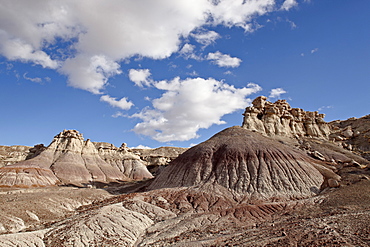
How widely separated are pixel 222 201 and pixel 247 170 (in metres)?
8.89

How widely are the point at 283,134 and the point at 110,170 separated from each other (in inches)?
2169

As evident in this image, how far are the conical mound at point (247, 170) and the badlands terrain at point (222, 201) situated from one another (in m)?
0.17

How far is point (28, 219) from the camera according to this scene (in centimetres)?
2877

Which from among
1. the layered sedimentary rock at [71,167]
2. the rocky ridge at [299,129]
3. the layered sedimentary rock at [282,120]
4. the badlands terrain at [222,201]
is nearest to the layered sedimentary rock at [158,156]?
the layered sedimentary rock at [71,167]

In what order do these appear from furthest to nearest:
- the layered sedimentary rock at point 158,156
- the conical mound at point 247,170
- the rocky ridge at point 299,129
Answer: the layered sedimentary rock at point 158,156 → the rocky ridge at point 299,129 → the conical mound at point 247,170

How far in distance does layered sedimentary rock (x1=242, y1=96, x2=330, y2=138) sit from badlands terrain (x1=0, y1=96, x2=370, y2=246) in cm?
45

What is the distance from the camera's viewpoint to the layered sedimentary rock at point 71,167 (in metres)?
60.7

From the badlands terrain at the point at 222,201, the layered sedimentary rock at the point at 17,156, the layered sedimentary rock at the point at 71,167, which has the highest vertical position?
the layered sedimentary rock at the point at 17,156

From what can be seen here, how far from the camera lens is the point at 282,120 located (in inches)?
2837

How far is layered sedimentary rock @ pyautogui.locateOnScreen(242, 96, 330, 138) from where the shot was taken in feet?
223

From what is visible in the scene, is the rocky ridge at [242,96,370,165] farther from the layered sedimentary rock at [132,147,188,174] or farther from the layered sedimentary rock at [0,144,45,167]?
the layered sedimentary rock at [0,144,45,167]

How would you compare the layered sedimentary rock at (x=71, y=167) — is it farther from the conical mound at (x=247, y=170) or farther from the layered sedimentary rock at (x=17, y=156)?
the conical mound at (x=247, y=170)

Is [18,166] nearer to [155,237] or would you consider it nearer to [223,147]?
[223,147]

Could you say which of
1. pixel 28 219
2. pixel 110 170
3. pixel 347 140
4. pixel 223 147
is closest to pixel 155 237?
pixel 28 219
